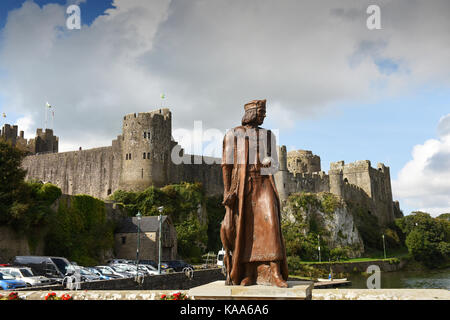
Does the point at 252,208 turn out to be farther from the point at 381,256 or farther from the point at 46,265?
the point at 381,256

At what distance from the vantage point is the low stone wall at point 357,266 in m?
52.7

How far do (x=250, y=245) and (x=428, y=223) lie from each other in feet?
228

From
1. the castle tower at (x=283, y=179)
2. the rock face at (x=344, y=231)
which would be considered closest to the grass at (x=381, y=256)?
the rock face at (x=344, y=231)

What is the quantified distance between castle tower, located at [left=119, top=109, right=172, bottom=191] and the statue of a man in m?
42.2

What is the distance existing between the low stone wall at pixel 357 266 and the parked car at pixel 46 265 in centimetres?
3479

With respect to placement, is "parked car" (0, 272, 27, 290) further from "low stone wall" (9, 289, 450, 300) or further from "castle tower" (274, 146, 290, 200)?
"castle tower" (274, 146, 290, 200)

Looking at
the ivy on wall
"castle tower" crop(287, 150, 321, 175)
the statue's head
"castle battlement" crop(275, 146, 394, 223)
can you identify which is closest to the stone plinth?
the statue's head

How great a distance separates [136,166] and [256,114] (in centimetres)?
4322

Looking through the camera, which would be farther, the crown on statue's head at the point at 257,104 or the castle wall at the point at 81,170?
the castle wall at the point at 81,170

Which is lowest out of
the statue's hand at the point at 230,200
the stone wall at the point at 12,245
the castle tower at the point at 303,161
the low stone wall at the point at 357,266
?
the low stone wall at the point at 357,266

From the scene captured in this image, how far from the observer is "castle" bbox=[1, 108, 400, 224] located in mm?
49897

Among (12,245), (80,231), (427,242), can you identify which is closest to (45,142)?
(80,231)

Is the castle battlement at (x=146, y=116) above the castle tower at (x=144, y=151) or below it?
above

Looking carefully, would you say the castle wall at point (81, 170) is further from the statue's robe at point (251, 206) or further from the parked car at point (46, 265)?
the statue's robe at point (251, 206)
